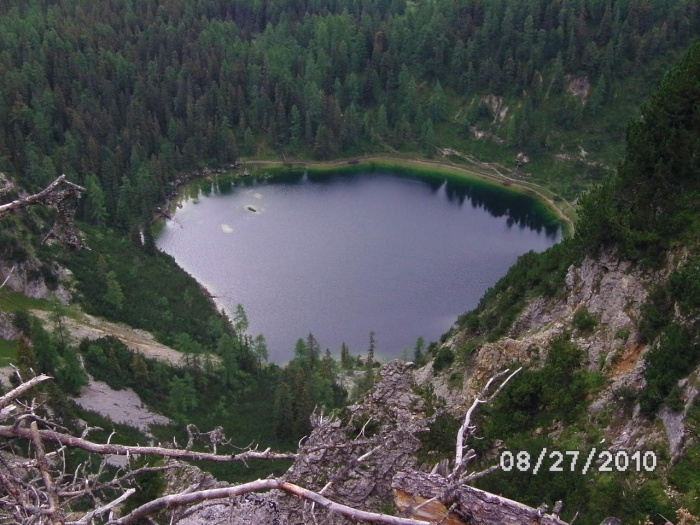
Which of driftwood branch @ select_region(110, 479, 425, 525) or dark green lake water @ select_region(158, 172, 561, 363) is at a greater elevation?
driftwood branch @ select_region(110, 479, 425, 525)

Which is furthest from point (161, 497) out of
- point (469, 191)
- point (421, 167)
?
point (421, 167)

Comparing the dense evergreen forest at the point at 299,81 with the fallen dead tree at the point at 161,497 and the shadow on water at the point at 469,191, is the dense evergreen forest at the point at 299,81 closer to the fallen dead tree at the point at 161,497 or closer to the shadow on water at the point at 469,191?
the shadow on water at the point at 469,191

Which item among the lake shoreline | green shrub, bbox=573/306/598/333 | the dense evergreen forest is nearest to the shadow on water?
the lake shoreline

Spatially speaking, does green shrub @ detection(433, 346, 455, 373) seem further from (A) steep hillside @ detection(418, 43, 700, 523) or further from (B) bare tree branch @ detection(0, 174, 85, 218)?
(B) bare tree branch @ detection(0, 174, 85, 218)
